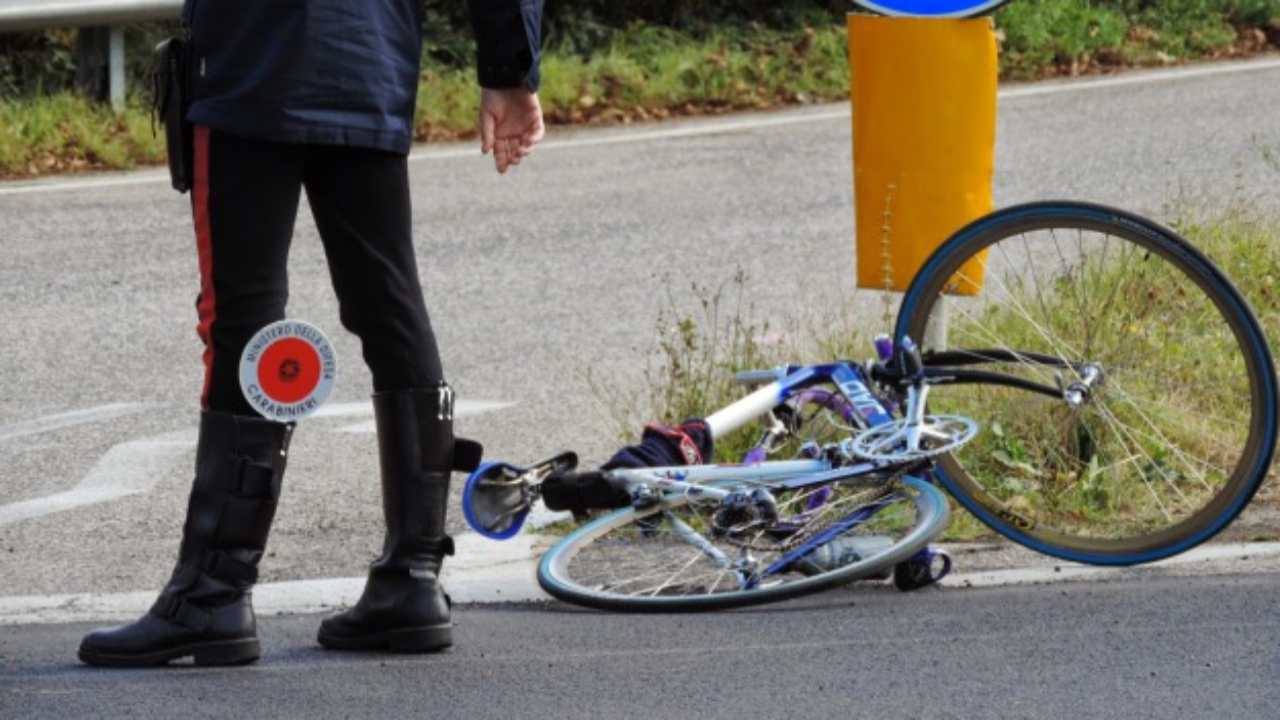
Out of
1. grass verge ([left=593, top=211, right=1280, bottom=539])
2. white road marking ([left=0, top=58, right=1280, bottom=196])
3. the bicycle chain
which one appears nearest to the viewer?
the bicycle chain

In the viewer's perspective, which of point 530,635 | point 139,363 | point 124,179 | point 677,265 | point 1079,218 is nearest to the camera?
point 530,635

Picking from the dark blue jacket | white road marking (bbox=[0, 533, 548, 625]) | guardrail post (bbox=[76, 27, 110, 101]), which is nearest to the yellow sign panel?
white road marking (bbox=[0, 533, 548, 625])

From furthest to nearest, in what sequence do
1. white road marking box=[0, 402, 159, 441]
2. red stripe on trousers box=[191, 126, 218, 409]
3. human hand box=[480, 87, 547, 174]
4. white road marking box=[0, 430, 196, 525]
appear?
white road marking box=[0, 402, 159, 441] → white road marking box=[0, 430, 196, 525] → human hand box=[480, 87, 547, 174] → red stripe on trousers box=[191, 126, 218, 409]

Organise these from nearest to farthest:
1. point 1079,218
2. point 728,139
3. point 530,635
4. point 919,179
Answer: point 530,635 < point 1079,218 < point 919,179 < point 728,139

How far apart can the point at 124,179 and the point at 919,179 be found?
20.3 ft

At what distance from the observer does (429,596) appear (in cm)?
481

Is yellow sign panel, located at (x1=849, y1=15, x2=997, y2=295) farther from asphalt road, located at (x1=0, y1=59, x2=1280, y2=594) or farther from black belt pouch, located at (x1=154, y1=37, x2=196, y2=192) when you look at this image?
black belt pouch, located at (x1=154, y1=37, x2=196, y2=192)

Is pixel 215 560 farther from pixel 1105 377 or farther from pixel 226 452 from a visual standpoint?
pixel 1105 377

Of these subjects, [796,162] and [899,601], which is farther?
[796,162]

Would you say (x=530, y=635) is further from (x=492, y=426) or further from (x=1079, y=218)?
(x=492, y=426)

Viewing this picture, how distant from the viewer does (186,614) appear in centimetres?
467

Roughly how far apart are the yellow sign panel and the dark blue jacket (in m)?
1.40

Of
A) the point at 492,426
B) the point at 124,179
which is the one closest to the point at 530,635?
the point at 492,426

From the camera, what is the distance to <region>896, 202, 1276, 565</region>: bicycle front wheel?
5.21m
